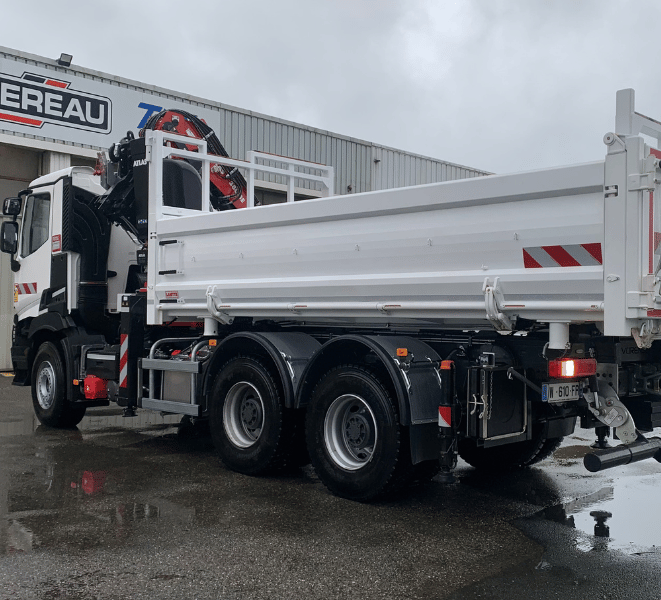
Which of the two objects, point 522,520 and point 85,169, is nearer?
point 522,520

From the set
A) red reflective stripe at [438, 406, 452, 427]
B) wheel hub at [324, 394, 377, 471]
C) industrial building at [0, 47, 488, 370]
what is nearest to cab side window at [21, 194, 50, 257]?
industrial building at [0, 47, 488, 370]

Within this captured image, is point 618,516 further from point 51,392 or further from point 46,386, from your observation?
point 46,386

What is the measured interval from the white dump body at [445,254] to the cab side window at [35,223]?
2.41 m

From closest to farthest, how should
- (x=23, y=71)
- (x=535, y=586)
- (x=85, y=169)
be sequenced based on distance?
(x=535, y=586) → (x=85, y=169) → (x=23, y=71)

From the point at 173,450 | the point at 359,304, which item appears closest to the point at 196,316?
the point at 173,450

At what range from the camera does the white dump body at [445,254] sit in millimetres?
4945

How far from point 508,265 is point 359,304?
1346 mm

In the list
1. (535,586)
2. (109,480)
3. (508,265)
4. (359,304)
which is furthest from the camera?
(109,480)

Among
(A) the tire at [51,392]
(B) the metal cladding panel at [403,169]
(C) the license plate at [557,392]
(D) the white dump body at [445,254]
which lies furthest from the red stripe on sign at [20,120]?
(C) the license plate at [557,392]

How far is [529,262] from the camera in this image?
5.38 meters

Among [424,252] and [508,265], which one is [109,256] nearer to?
[424,252]

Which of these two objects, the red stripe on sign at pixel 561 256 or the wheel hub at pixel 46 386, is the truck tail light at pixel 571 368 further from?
the wheel hub at pixel 46 386

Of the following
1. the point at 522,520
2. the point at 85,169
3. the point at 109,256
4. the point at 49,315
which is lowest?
the point at 522,520

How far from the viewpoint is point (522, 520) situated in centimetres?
576
